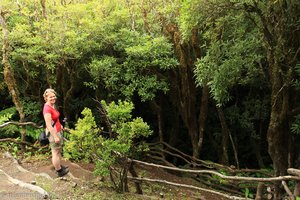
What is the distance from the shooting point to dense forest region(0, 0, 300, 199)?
21.8 ft

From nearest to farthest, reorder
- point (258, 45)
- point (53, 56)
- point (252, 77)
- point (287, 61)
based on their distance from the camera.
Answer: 1. point (287, 61)
2. point (258, 45)
3. point (252, 77)
4. point (53, 56)

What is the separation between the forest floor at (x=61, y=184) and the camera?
6.34 m

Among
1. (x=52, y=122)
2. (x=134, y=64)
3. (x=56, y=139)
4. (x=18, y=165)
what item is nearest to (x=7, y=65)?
(x=18, y=165)

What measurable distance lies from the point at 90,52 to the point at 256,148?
7290 mm

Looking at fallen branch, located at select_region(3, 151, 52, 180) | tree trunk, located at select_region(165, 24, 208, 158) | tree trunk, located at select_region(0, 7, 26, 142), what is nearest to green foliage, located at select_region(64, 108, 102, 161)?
fallen branch, located at select_region(3, 151, 52, 180)

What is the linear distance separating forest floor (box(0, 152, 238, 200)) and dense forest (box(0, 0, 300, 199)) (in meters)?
1.29

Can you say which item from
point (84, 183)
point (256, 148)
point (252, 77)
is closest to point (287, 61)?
point (252, 77)

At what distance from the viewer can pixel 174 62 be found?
958 centimetres

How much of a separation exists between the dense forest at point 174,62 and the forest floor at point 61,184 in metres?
1.29

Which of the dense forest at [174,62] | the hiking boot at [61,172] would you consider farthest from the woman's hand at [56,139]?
the dense forest at [174,62]

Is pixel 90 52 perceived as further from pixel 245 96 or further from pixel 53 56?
pixel 245 96

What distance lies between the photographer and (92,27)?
970 centimetres

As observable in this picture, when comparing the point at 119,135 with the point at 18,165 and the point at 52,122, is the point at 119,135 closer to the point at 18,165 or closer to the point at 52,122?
the point at 52,122

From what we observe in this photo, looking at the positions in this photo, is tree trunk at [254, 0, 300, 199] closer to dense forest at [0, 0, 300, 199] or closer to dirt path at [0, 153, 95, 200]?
dense forest at [0, 0, 300, 199]
